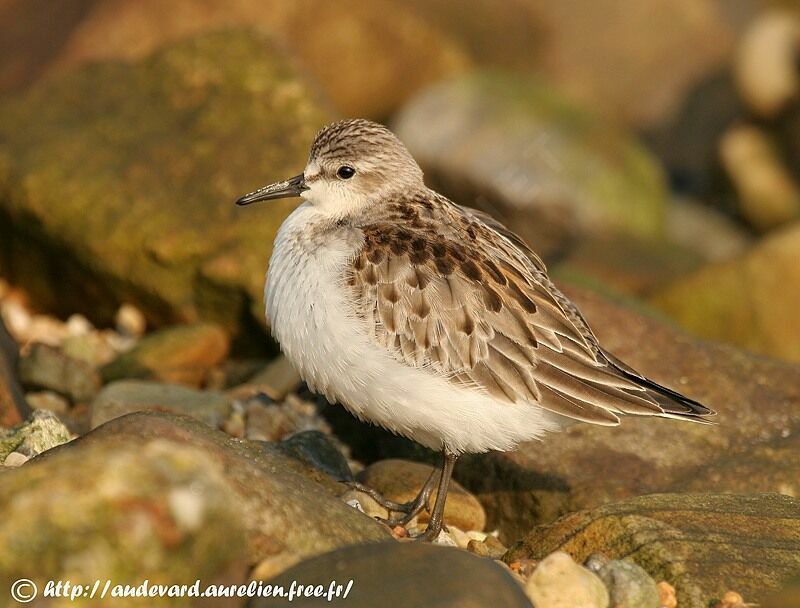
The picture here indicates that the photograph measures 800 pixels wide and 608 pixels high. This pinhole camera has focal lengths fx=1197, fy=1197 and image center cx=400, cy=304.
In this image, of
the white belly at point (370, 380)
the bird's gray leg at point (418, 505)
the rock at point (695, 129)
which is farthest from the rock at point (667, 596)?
the rock at point (695, 129)

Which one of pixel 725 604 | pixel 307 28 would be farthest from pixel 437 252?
pixel 307 28

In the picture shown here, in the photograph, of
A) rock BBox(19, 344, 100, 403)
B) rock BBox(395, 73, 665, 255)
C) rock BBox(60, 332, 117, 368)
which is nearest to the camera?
rock BBox(19, 344, 100, 403)

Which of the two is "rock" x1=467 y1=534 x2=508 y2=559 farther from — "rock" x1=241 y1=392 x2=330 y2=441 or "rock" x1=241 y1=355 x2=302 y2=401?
"rock" x1=241 y1=355 x2=302 y2=401

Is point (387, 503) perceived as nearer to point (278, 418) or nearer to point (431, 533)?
point (431, 533)

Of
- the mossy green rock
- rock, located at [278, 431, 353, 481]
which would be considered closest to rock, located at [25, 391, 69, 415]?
the mossy green rock

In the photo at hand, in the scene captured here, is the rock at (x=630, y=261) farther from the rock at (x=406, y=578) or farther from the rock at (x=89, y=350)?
the rock at (x=406, y=578)

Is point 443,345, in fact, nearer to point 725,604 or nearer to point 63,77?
point 725,604
